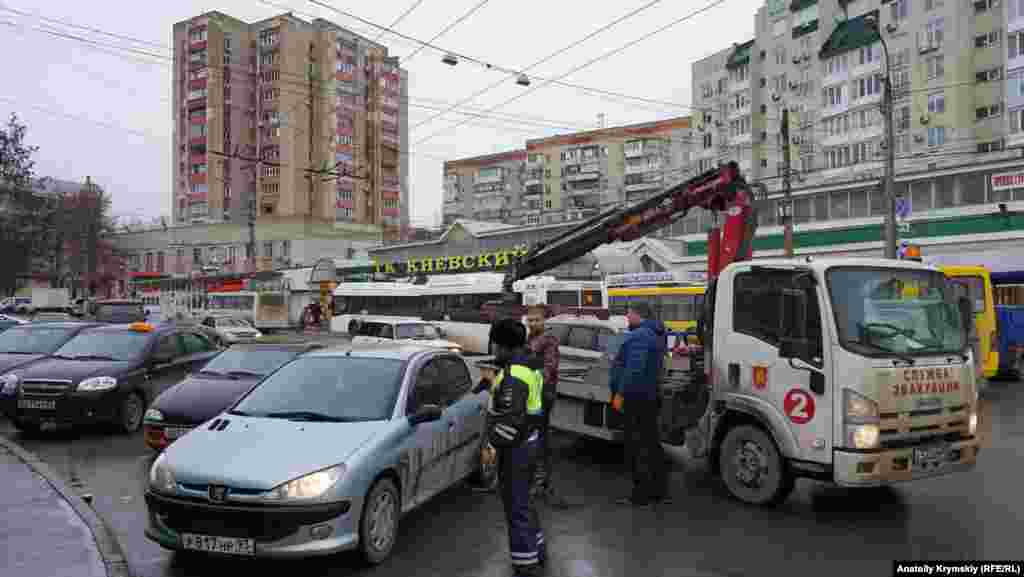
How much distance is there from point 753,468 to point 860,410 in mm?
1283

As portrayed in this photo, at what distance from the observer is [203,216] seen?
8381cm

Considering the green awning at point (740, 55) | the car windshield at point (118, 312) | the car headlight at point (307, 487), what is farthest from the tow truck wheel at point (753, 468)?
the green awning at point (740, 55)

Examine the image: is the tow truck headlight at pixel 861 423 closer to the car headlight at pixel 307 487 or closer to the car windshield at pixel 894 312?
the car windshield at pixel 894 312

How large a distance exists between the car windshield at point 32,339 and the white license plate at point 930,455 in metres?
13.1

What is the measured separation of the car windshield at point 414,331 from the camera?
2314 cm

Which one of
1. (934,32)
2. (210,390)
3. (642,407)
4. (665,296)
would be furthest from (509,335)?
(934,32)

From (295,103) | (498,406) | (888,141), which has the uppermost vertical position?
(295,103)

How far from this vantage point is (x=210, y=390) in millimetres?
8945

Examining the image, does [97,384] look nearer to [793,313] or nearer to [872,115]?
[793,313]

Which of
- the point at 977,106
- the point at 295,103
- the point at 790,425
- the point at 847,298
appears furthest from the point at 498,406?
the point at 295,103

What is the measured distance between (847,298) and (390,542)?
4.44m

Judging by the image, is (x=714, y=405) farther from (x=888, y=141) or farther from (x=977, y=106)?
(x=977, y=106)

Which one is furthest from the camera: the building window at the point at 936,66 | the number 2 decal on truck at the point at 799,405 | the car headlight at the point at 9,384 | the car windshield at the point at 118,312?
the building window at the point at 936,66

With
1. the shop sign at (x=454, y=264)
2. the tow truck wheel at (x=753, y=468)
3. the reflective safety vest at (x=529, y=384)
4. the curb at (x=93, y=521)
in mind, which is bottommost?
the curb at (x=93, y=521)
